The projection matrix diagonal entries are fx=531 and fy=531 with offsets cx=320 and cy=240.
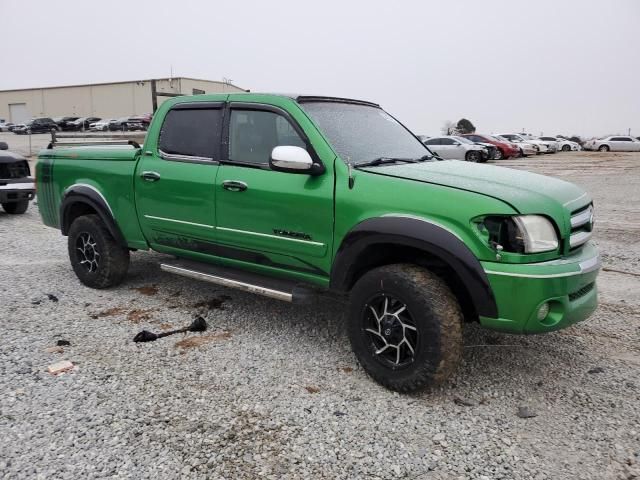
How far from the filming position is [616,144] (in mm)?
40688

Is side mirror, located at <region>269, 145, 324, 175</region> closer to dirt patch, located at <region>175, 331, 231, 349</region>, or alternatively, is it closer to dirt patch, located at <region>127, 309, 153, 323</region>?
dirt patch, located at <region>175, 331, 231, 349</region>

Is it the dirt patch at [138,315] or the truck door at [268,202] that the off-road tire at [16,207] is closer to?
the dirt patch at [138,315]

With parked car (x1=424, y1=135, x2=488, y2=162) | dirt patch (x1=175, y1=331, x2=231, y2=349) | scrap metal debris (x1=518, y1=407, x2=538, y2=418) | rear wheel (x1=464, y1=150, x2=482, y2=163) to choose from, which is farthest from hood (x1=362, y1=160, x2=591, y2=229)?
rear wheel (x1=464, y1=150, x2=482, y2=163)

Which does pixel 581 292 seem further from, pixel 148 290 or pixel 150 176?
pixel 148 290

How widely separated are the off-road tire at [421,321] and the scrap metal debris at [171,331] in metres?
1.62

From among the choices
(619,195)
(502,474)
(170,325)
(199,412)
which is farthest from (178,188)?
(619,195)

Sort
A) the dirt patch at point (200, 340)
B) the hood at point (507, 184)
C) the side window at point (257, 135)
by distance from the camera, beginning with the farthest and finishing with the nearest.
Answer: the dirt patch at point (200, 340) → the side window at point (257, 135) → the hood at point (507, 184)

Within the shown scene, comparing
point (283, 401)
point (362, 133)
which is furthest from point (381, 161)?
point (283, 401)

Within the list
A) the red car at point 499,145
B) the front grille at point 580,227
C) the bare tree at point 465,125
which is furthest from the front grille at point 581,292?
the bare tree at point 465,125

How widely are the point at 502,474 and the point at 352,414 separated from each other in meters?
0.90

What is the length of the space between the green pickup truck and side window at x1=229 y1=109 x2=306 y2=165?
0.04 feet

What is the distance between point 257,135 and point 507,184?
76.3 inches

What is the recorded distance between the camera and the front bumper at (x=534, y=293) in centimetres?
299

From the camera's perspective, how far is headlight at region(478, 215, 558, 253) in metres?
3.04
